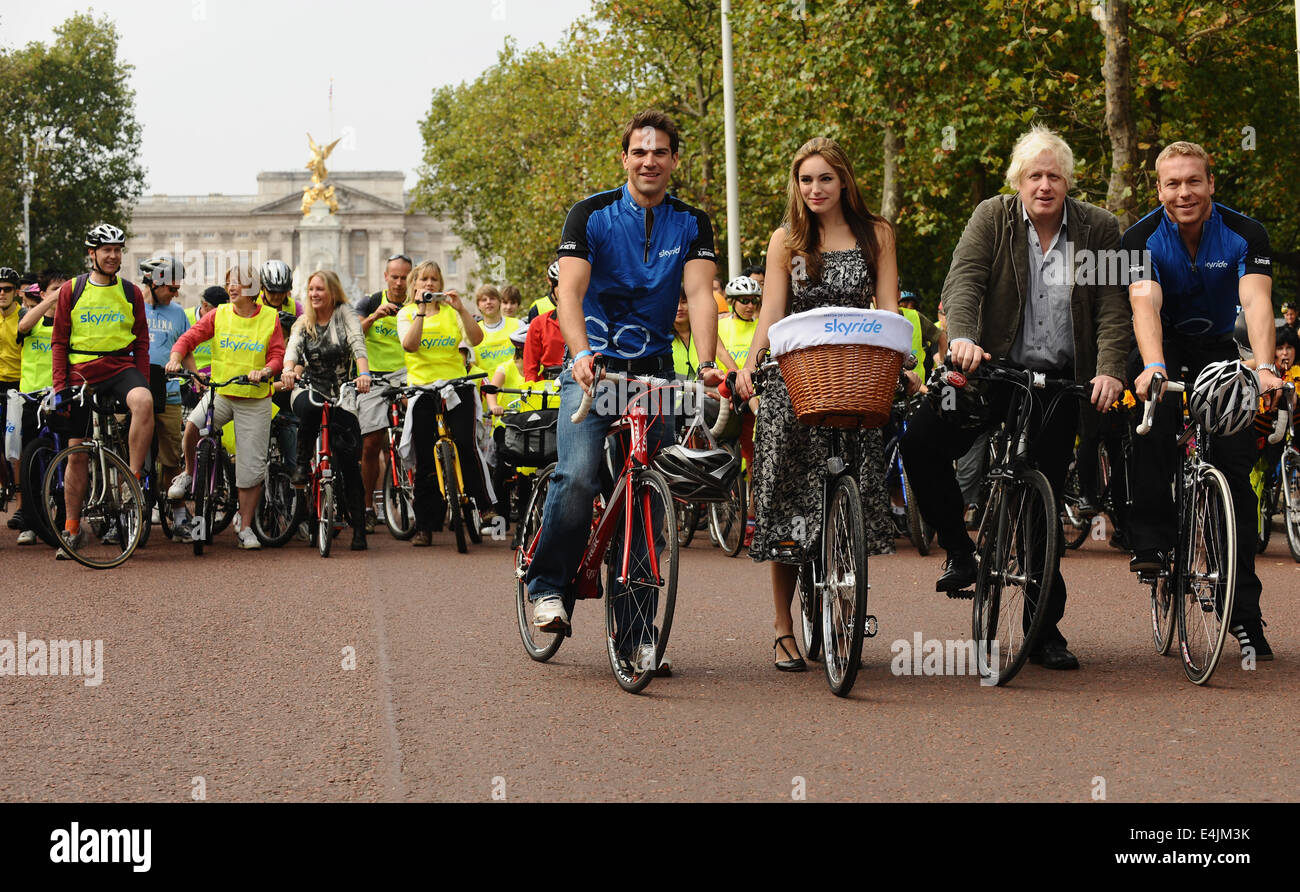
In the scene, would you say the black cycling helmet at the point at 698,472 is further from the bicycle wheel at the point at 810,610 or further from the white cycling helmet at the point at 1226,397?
the white cycling helmet at the point at 1226,397

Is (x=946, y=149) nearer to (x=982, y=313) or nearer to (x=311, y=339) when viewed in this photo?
(x=311, y=339)

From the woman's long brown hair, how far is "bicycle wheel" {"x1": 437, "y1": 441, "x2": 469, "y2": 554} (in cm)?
649

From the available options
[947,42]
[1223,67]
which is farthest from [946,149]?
[1223,67]

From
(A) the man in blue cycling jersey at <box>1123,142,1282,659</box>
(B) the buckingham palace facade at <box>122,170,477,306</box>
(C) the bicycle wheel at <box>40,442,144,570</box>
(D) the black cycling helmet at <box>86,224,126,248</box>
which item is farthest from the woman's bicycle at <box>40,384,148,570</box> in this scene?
(B) the buckingham palace facade at <box>122,170,477,306</box>

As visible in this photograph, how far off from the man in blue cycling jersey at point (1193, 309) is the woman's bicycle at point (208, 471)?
24.6ft

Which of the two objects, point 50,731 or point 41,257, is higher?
point 41,257

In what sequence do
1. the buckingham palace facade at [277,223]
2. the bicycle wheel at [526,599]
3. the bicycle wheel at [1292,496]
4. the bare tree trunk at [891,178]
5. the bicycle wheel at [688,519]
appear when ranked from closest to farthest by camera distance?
the bicycle wheel at [526,599] < the bicycle wheel at [1292,496] < the bicycle wheel at [688,519] < the bare tree trunk at [891,178] < the buckingham palace facade at [277,223]

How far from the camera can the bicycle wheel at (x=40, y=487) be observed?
11.9 metres

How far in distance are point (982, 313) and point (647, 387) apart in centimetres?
142

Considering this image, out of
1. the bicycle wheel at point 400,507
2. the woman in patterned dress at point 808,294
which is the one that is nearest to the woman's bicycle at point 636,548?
the woman in patterned dress at point 808,294

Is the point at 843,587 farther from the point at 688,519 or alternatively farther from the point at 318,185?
the point at 318,185

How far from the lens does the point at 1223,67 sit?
29.6m

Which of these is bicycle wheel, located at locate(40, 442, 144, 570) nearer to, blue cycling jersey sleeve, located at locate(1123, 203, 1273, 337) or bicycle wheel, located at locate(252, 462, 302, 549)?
bicycle wheel, located at locate(252, 462, 302, 549)

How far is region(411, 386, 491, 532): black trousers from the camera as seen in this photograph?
13.2m
